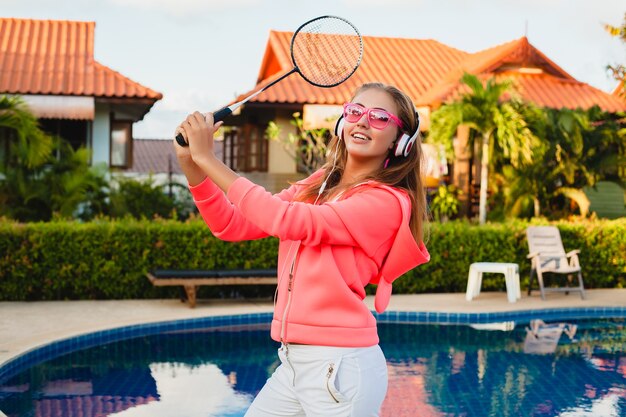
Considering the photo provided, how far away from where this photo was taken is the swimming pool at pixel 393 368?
7340mm

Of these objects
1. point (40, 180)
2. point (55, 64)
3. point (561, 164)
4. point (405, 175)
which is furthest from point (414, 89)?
A: point (405, 175)

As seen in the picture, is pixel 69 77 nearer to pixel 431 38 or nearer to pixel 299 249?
pixel 431 38

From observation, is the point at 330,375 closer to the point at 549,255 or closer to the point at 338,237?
the point at 338,237

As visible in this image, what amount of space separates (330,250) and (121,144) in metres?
18.9

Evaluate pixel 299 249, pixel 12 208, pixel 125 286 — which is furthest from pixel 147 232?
pixel 299 249

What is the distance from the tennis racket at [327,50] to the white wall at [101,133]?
1707cm

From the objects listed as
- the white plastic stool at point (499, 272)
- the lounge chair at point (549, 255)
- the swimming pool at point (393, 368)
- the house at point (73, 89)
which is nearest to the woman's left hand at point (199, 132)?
the swimming pool at point (393, 368)

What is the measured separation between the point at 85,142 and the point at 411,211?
60.0ft

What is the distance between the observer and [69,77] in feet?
64.5

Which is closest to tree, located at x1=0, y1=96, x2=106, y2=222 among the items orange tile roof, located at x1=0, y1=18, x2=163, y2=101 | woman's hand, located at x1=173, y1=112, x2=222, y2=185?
orange tile roof, located at x1=0, y1=18, x2=163, y2=101

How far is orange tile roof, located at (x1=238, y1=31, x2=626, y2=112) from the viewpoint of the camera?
22.1 metres

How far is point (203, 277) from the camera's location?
11.9 metres

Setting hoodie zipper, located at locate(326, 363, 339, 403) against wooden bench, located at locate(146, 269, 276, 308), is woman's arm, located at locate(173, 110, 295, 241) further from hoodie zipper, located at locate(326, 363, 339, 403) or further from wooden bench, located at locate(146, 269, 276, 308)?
wooden bench, located at locate(146, 269, 276, 308)

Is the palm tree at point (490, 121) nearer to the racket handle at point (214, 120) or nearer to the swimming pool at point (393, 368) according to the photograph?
the swimming pool at point (393, 368)
